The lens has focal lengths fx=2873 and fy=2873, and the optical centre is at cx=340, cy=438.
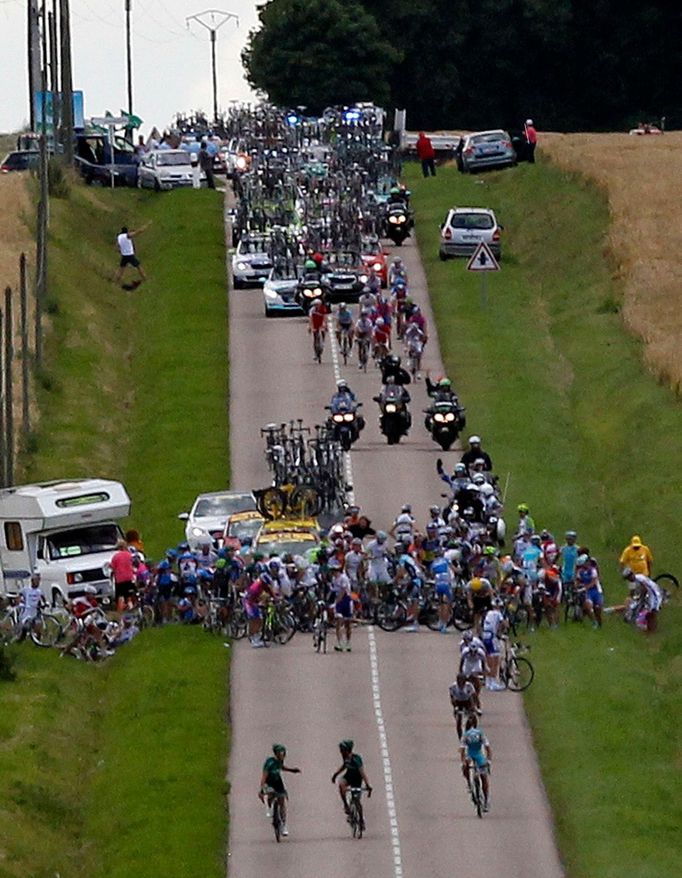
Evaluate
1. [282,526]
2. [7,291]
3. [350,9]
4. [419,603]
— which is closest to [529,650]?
[419,603]

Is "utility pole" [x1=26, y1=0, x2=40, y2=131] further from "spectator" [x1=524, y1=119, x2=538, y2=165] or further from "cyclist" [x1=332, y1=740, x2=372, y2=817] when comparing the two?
"cyclist" [x1=332, y1=740, x2=372, y2=817]

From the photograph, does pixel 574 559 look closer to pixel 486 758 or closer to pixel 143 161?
pixel 486 758

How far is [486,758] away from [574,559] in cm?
A: 1085

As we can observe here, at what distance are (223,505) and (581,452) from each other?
35.2 ft

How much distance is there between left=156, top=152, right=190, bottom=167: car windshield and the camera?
327 feet

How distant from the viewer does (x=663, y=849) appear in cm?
3984

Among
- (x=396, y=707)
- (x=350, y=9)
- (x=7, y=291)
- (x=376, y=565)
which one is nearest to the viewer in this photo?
(x=396, y=707)

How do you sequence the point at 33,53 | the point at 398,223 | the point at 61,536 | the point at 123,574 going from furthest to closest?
the point at 33,53, the point at 398,223, the point at 61,536, the point at 123,574

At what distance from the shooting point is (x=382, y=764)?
43.6 meters

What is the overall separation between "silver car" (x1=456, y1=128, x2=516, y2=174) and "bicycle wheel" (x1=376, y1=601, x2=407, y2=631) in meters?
48.6

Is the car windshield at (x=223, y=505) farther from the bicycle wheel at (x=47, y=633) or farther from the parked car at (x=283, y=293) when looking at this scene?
the parked car at (x=283, y=293)

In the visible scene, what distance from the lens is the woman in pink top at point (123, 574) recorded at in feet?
171

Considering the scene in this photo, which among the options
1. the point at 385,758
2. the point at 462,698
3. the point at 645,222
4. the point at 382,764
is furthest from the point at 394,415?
the point at 645,222

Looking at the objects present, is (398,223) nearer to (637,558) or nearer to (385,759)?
(637,558)
